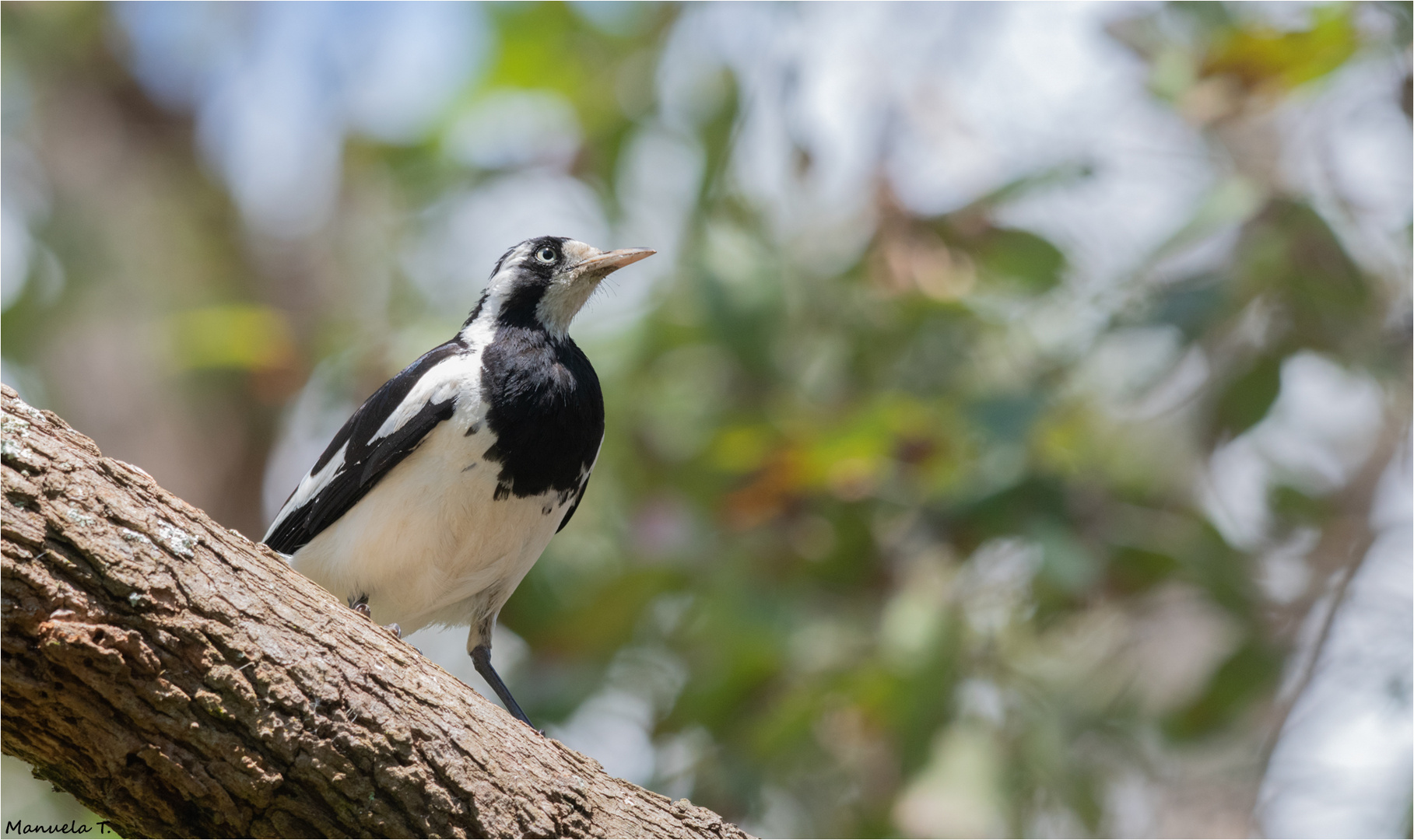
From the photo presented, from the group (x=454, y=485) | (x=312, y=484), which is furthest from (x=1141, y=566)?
(x=312, y=484)

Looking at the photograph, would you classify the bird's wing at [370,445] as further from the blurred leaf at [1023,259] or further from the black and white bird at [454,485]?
the blurred leaf at [1023,259]

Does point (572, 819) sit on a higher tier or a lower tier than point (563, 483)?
lower

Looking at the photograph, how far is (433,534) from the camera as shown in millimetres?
3920

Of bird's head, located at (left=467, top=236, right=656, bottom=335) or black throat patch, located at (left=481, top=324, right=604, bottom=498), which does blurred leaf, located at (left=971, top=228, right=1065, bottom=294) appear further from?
black throat patch, located at (left=481, top=324, right=604, bottom=498)

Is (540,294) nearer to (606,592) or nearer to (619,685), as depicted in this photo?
(606,592)

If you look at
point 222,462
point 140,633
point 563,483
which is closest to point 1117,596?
point 563,483

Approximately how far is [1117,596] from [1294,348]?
4.80 ft

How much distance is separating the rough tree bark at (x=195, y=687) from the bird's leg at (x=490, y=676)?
157 cm

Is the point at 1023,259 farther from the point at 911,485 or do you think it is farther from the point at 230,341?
the point at 230,341

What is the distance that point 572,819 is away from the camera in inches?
112

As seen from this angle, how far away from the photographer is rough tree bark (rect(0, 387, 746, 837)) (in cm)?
234

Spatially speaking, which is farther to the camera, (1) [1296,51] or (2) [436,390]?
(1) [1296,51]

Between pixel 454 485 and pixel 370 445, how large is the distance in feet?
1.28

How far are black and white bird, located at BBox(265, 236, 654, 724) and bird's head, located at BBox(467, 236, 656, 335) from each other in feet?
0.49
